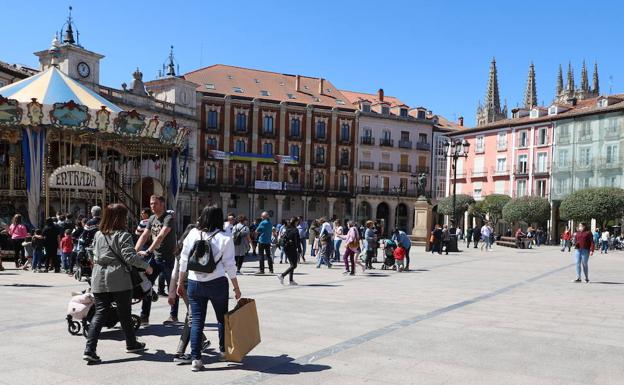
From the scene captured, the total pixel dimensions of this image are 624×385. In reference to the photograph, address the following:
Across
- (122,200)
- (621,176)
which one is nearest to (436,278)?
(122,200)

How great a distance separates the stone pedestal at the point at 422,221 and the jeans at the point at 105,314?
28.2 meters

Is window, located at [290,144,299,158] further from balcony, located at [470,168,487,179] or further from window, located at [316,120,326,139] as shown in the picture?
balcony, located at [470,168,487,179]

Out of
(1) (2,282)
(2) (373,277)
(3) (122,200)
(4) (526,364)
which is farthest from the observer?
(3) (122,200)

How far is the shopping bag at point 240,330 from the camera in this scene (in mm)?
6277

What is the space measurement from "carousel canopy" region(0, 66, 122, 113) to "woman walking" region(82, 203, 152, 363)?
14.9 meters

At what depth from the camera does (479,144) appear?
2569 inches

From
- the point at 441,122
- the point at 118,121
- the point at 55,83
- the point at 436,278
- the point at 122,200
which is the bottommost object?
the point at 436,278

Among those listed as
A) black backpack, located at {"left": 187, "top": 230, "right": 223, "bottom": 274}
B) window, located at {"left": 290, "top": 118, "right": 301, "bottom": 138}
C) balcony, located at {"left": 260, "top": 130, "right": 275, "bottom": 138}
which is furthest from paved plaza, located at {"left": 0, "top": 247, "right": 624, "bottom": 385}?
window, located at {"left": 290, "top": 118, "right": 301, "bottom": 138}

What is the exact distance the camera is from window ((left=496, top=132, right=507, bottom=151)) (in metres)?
62.6

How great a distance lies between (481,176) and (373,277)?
1987 inches

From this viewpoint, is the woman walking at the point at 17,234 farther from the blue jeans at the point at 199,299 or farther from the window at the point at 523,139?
the window at the point at 523,139

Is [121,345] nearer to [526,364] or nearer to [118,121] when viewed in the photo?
[526,364]

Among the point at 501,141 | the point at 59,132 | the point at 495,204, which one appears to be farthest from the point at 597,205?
the point at 59,132

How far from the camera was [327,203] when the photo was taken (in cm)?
6731
